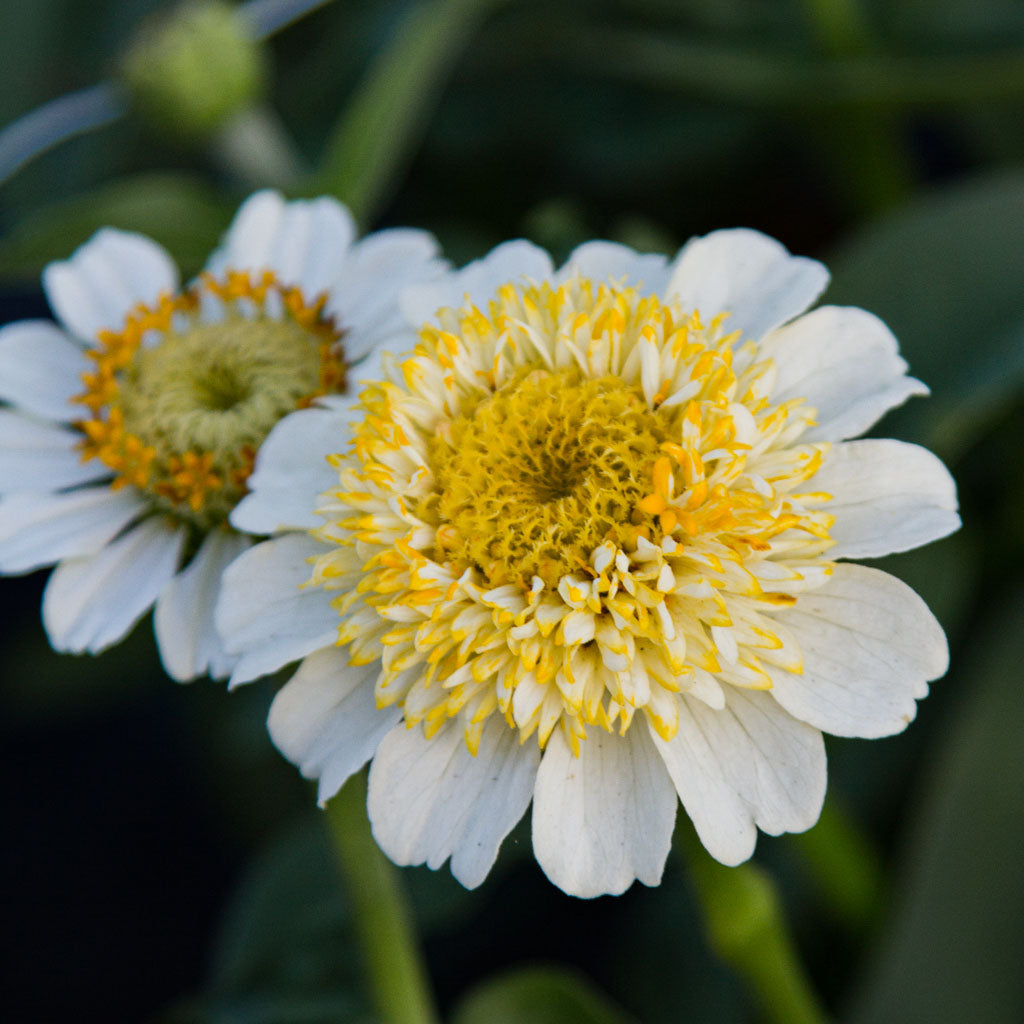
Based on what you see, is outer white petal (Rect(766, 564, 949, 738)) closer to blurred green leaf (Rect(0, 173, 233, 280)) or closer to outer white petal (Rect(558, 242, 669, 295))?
outer white petal (Rect(558, 242, 669, 295))

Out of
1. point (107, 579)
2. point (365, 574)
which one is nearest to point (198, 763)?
point (107, 579)

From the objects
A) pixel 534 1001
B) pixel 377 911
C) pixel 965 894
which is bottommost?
pixel 965 894

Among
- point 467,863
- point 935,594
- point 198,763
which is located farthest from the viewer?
point 198,763

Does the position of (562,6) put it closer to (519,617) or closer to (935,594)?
(935,594)

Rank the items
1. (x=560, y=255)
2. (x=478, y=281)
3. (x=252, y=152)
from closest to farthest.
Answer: (x=478, y=281)
(x=560, y=255)
(x=252, y=152)

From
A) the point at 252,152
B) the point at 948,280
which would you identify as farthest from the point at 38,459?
the point at 948,280

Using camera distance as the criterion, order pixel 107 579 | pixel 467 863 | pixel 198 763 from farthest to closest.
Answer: pixel 198 763 < pixel 107 579 < pixel 467 863

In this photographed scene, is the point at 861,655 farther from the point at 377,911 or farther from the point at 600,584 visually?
the point at 377,911
